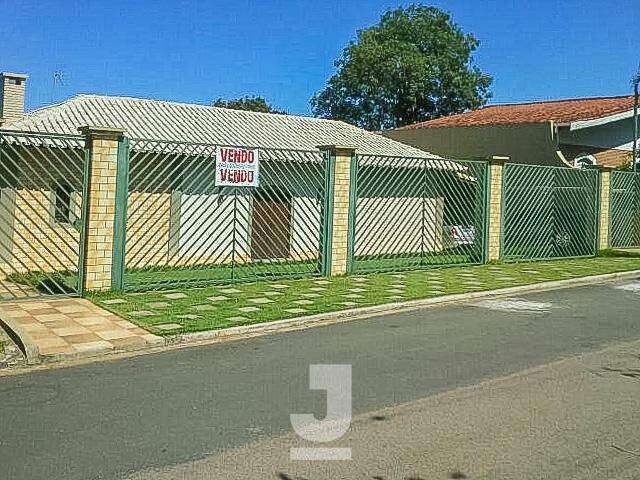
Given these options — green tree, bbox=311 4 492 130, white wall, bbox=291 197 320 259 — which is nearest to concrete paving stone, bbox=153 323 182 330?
white wall, bbox=291 197 320 259

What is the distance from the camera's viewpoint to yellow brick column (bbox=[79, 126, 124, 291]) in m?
10.4

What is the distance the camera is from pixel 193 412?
5277 mm

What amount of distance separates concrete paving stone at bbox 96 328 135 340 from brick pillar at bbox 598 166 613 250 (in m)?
14.7

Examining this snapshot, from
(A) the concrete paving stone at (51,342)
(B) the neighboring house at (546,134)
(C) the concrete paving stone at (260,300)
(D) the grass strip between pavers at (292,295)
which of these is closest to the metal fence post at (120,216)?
(D) the grass strip between pavers at (292,295)

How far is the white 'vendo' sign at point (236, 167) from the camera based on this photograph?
11781mm

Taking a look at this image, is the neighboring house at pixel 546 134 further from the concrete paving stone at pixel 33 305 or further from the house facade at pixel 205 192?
the concrete paving stone at pixel 33 305

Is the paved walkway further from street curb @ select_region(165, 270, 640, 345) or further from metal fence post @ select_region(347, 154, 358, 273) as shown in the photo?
metal fence post @ select_region(347, 154, 358, 273)

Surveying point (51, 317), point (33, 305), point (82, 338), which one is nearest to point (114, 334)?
point (82, 338)

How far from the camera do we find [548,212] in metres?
17.9

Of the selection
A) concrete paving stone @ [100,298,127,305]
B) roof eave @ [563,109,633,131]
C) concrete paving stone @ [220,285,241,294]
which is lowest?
concrete paving stone @ [100,298,127,305]

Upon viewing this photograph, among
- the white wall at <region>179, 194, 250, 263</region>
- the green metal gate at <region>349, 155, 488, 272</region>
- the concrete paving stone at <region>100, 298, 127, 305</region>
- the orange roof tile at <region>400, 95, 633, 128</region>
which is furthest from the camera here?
the orange roof tile at <region>400, 95, 633, 128</region>

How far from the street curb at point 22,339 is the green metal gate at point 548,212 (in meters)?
11.4

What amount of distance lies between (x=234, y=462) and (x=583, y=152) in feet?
67.8

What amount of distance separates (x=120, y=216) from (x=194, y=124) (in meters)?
8.56
